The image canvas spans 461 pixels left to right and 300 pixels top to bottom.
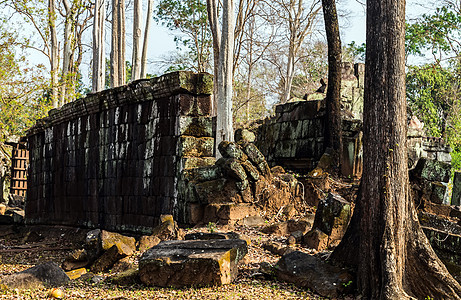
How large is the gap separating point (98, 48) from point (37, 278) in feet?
56.4

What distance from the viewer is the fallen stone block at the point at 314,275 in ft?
17.0

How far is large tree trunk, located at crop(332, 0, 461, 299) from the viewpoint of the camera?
16.2 ft

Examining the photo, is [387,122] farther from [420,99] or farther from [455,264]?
[420,99]

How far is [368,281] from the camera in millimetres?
4996

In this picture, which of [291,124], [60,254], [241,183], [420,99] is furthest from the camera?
[420,99]

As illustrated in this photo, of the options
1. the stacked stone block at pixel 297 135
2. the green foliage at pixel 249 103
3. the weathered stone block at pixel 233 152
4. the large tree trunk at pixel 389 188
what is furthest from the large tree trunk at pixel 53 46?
the large tree trunk at pixel 389 188

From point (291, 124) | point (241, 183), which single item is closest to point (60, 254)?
point (241, 183)

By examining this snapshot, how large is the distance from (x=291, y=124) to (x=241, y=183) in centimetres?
514

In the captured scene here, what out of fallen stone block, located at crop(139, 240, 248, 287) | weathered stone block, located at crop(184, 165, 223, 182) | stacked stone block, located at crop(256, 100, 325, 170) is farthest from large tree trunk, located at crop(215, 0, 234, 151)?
fallen stone block, located at crop(139, 240, 248, 287)

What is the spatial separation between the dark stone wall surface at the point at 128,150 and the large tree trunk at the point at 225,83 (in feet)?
12.8

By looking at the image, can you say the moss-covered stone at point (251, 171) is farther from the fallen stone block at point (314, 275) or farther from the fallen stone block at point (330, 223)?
the fallen stone block at point (314, 275)

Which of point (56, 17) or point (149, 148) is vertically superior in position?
point (56, 17)

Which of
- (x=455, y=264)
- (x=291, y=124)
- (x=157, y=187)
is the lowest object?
(x=455, y=264)

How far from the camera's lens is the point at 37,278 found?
19.2ft
